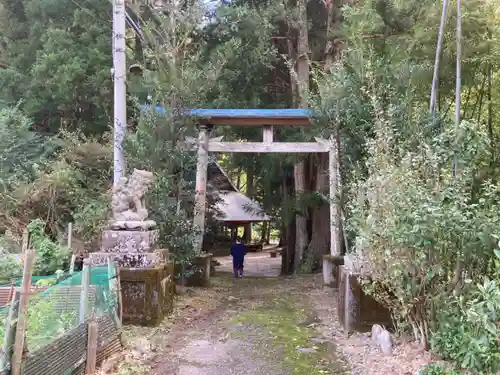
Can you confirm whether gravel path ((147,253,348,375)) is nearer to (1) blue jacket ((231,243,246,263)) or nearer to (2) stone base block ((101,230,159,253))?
(2) stone base block ((101,230,159,253))

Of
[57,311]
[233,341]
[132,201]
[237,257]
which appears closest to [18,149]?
[237,257]

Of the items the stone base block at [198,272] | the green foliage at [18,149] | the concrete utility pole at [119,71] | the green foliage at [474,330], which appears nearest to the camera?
the green foliage at [474,330]

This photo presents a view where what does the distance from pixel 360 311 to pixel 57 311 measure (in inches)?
139

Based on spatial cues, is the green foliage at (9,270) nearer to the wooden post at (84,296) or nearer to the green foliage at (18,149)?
the wooden post at (84,296)

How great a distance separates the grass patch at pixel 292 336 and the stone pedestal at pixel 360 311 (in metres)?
0.51

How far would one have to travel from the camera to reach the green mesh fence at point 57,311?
10.9 ft

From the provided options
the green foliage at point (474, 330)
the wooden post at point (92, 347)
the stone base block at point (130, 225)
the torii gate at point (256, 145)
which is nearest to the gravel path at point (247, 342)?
the wooden post at point (92, 347)

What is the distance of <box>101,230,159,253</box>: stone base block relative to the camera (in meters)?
6.62

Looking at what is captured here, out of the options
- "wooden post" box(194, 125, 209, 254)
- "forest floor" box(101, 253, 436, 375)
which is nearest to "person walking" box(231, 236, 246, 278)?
"wooden post" box(194, 125, 209, 254)

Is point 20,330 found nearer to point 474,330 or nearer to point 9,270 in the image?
point 474,330

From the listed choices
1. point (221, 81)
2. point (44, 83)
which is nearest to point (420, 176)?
point (221, 81)

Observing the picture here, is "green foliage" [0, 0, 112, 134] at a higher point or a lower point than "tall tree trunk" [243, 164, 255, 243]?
higher

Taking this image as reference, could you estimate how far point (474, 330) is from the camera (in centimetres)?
377

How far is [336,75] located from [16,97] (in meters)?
9.57
